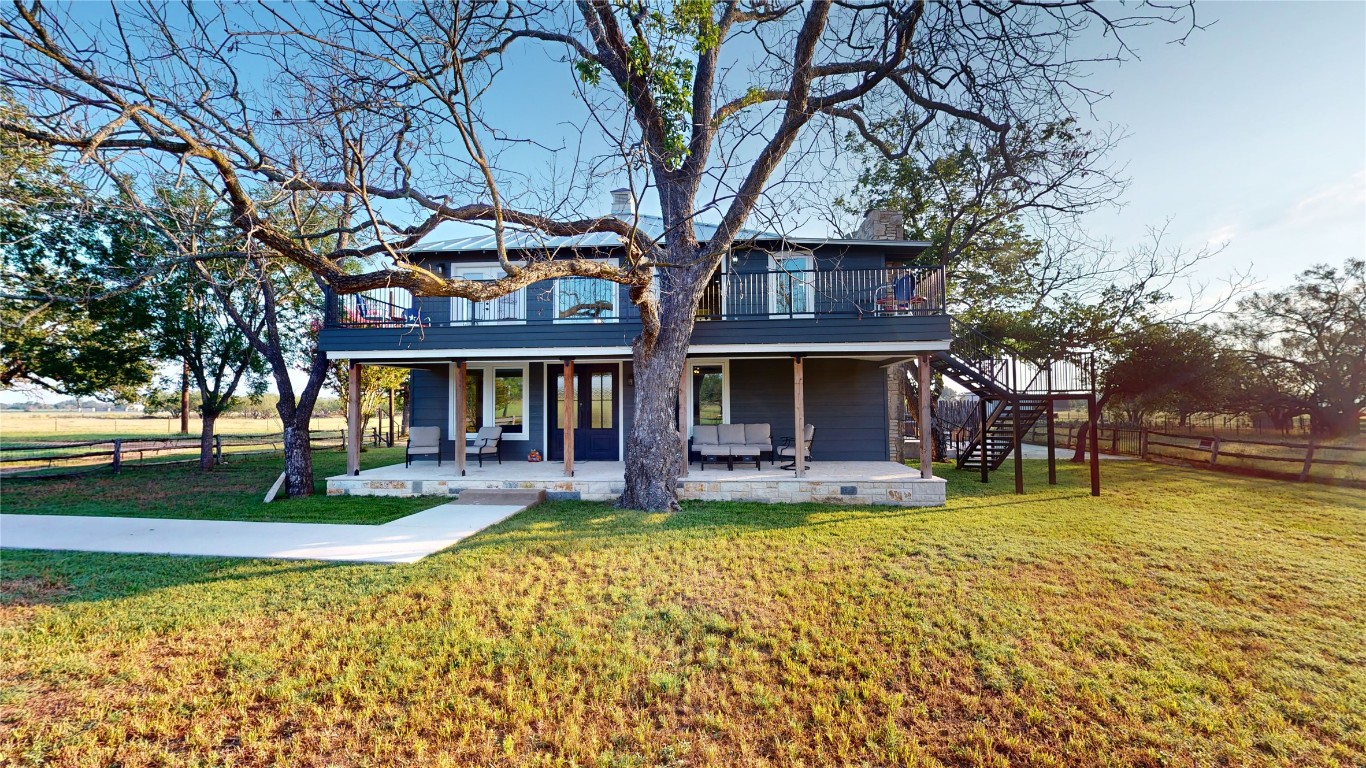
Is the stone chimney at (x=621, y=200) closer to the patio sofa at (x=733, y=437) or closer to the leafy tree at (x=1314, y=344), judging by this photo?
the patio sofa at (x=733, y=437)

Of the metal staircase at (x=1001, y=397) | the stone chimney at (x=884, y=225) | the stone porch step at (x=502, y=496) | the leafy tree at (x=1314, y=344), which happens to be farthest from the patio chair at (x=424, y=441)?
the leafy tree at (x=1314, y=344)

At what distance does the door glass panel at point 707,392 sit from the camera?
34.3ft

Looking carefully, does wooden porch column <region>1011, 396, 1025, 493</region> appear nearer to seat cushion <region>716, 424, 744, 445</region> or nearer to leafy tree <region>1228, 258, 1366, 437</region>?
seat cushion <region>716, 424, 744, 445</region>

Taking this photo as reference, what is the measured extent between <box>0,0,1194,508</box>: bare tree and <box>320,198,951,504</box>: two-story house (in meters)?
1.22

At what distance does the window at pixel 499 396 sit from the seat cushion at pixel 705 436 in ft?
12.9

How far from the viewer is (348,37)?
4.97 meters

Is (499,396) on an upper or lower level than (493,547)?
upper

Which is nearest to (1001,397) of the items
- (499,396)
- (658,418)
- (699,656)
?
(658,418)

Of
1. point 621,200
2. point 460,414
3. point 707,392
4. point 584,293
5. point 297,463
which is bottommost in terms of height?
point 297,463

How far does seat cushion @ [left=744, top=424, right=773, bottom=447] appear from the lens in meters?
9.50

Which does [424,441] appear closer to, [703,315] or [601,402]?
[601,402]

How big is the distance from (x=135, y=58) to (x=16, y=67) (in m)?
0.76

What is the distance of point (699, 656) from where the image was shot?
314cm

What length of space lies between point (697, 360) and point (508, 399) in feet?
14.0
